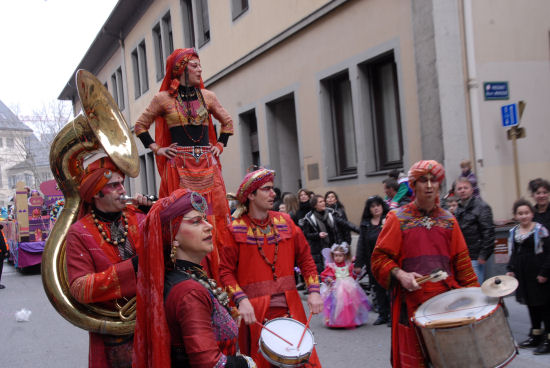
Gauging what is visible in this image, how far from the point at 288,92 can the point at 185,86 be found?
8500mm

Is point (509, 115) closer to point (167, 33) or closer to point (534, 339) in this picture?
point (534, 339)

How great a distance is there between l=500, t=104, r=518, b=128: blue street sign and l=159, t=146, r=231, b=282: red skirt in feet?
18.9

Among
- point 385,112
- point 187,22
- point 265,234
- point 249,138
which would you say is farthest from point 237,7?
point 265,234

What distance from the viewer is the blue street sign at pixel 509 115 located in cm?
893

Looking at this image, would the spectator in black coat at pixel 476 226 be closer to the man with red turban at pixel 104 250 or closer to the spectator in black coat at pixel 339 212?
the spectator in black coat at pixel 339 212

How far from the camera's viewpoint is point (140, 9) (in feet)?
78.8

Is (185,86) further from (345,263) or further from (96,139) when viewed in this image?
(345,263)

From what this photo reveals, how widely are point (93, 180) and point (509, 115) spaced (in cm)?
755

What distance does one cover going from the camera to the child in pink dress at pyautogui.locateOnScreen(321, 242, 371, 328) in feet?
23.5

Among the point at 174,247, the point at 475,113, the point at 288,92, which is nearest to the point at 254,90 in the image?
the point at 288,92

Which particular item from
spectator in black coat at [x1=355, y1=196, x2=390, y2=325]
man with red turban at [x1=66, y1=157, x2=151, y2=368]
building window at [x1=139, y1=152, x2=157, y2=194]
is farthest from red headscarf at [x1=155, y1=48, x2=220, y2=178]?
building window at [x1=139, y1=152, x2=157, y2=194]

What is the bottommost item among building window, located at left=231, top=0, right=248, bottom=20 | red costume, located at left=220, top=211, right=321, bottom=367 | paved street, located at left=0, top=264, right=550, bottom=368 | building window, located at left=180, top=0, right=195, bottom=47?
paved street, located at left=0, top=264, right=550, bottom=368

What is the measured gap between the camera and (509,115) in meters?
8.96

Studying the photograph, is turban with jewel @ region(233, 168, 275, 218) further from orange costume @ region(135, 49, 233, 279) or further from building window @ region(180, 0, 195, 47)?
building window @ region(180, 0, 195, 47)
